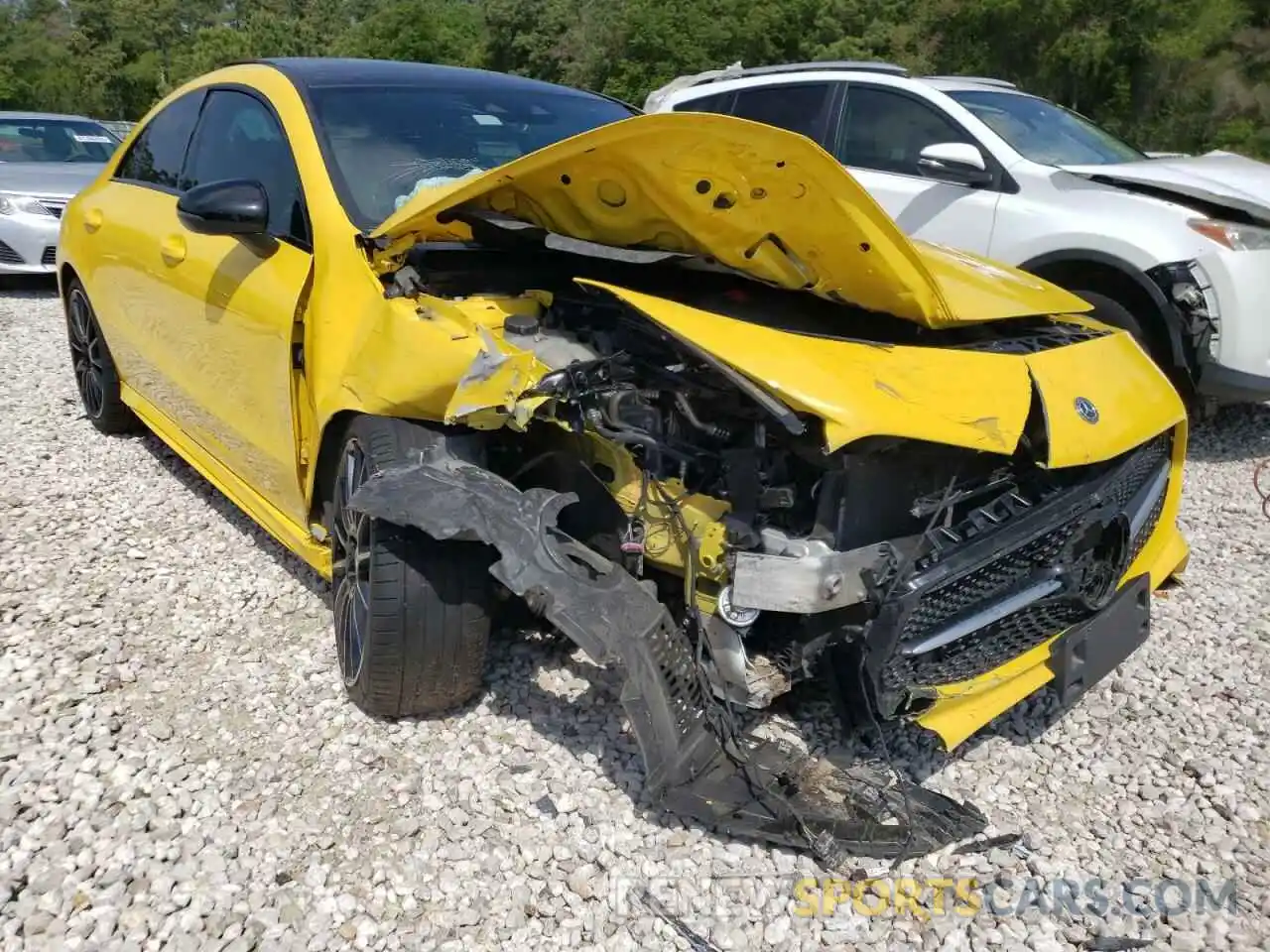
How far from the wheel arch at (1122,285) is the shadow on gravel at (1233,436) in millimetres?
727

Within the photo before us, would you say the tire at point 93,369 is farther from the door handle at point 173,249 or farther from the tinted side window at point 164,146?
the door handle at point 173,249

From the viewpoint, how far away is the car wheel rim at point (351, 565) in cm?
279

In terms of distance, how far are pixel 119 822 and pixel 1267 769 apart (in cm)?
300

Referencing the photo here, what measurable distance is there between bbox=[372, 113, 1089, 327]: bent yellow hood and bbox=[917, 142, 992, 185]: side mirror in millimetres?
2859

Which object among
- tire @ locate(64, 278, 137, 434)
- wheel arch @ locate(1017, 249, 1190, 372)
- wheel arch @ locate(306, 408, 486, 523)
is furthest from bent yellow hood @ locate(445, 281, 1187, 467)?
tire @ locate(64, 278, 137, 434)

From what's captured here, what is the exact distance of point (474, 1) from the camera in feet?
204

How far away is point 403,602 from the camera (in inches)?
105

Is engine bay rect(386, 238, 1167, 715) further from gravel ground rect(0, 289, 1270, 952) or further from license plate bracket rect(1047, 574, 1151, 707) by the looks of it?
gravel ground rect(0, 289, 1270, 952)

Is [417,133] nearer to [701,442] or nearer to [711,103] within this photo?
[701,442]

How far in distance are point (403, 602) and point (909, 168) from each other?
453 centimetres

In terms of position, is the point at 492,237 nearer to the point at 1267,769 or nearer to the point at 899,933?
the point at 899,933

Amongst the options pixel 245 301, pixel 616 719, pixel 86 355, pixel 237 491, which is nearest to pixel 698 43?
pixel 86 355

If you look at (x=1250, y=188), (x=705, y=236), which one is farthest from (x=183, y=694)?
(x=1250, y=188)

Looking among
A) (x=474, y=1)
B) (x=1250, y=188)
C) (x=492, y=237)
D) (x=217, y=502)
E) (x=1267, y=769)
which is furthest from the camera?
(x=474, y=1)
